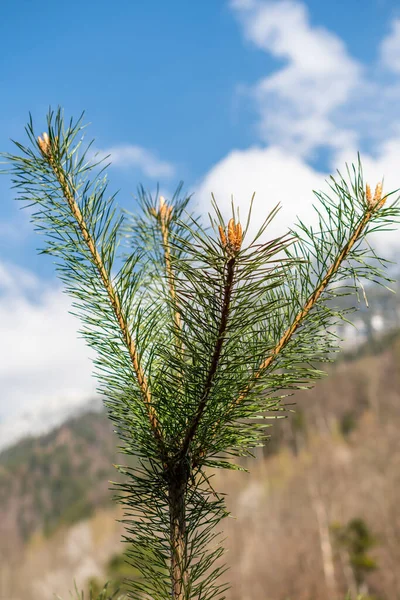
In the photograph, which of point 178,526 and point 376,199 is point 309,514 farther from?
point 376,199

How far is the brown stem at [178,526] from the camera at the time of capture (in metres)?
1.11

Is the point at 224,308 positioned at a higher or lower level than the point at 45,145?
lower

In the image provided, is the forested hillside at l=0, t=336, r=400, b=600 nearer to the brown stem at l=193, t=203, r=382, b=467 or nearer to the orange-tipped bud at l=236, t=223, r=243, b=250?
the brown stem at l=193, t=203, r=382, b=467

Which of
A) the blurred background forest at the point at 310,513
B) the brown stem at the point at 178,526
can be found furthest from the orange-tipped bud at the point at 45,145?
the brown stem at the point at 178,526

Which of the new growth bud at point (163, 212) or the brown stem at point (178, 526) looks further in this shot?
the new growth bud at point (163, 212)

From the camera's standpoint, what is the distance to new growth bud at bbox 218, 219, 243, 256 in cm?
78

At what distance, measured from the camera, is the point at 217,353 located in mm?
960

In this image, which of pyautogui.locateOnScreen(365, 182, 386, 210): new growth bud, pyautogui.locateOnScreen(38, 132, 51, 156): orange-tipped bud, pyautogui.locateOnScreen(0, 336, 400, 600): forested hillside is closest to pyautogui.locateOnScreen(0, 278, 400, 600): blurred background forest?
pyautogui.locateOnScreen(0, 336, 400, 600): forested hillside

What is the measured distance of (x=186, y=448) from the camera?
1.10 meters

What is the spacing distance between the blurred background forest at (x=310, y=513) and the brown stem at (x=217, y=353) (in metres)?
0.17

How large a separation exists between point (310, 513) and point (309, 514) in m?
0.16

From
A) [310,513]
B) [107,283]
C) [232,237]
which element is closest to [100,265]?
[107,283]

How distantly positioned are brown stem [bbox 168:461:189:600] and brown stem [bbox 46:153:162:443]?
123mm

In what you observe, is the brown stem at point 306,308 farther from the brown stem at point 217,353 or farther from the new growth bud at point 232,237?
the new growth bud at point 232,237
